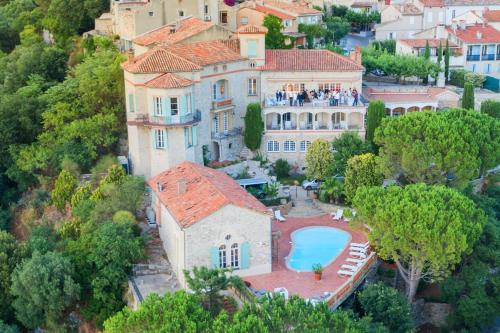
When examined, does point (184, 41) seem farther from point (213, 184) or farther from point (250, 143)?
point (213, 184)

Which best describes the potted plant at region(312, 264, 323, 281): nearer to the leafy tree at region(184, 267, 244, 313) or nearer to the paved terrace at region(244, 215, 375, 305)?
the paved terrace at region(244, 215, 375, 305)

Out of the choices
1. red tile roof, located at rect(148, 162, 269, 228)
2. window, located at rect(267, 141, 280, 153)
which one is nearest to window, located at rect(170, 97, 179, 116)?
red tile roof, located at rect(148, 162, 269, 228)

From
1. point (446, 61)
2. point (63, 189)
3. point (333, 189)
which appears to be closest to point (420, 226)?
point (333, 189)

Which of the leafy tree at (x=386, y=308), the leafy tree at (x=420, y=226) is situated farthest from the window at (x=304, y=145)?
the leafy tree at (x=386, y=308)

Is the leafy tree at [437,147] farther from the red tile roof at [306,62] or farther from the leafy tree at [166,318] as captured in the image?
the leafy tree at [166,318]

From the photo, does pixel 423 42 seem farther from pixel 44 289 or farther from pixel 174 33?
pixel 44 289

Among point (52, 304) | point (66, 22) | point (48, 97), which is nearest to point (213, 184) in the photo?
point (52, 304)
